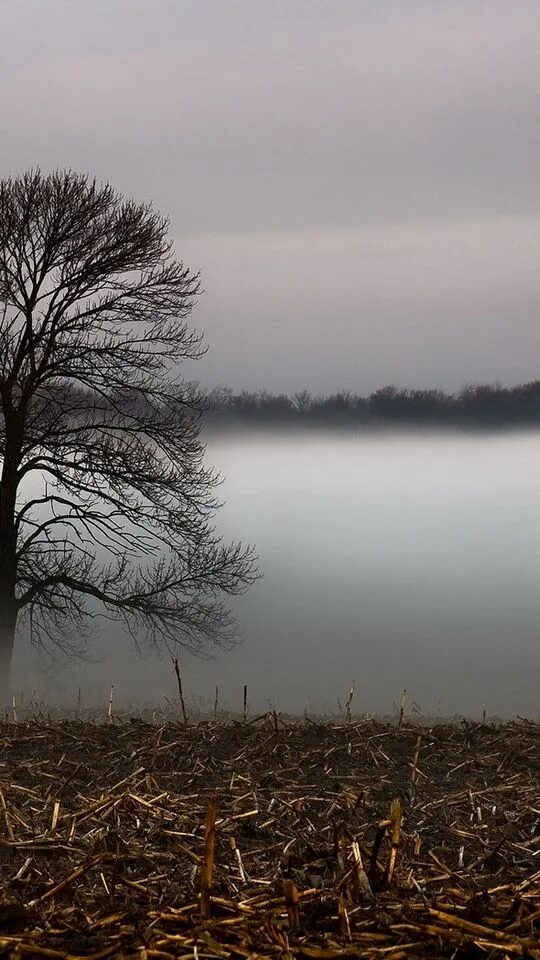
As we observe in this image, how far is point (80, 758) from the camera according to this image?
6578mm

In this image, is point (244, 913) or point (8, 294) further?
point (8, 294)

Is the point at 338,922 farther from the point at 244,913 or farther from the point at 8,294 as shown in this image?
the point at 8,294

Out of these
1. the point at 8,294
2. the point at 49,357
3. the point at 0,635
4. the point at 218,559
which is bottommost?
the point at 0,635

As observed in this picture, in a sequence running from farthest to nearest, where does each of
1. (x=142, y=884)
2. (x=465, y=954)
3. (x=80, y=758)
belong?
(x=80, y=758) < (x=142, y=884) < (x=465, y=954)

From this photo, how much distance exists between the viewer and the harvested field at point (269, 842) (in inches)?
131

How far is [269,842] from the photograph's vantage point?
4547 mm

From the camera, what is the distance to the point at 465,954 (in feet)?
11.0

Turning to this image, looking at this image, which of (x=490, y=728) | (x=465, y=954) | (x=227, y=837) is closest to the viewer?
(x=465, y=954)

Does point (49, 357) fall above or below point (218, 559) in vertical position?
above

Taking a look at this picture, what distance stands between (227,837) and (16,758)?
2.54 metres

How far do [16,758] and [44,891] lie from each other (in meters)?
2.83

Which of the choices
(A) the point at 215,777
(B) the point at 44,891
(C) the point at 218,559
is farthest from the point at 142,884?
(C) the point at 218,559

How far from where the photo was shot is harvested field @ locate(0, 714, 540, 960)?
332 centimetres

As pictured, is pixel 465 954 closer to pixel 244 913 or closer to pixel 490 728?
pixel 244 913
